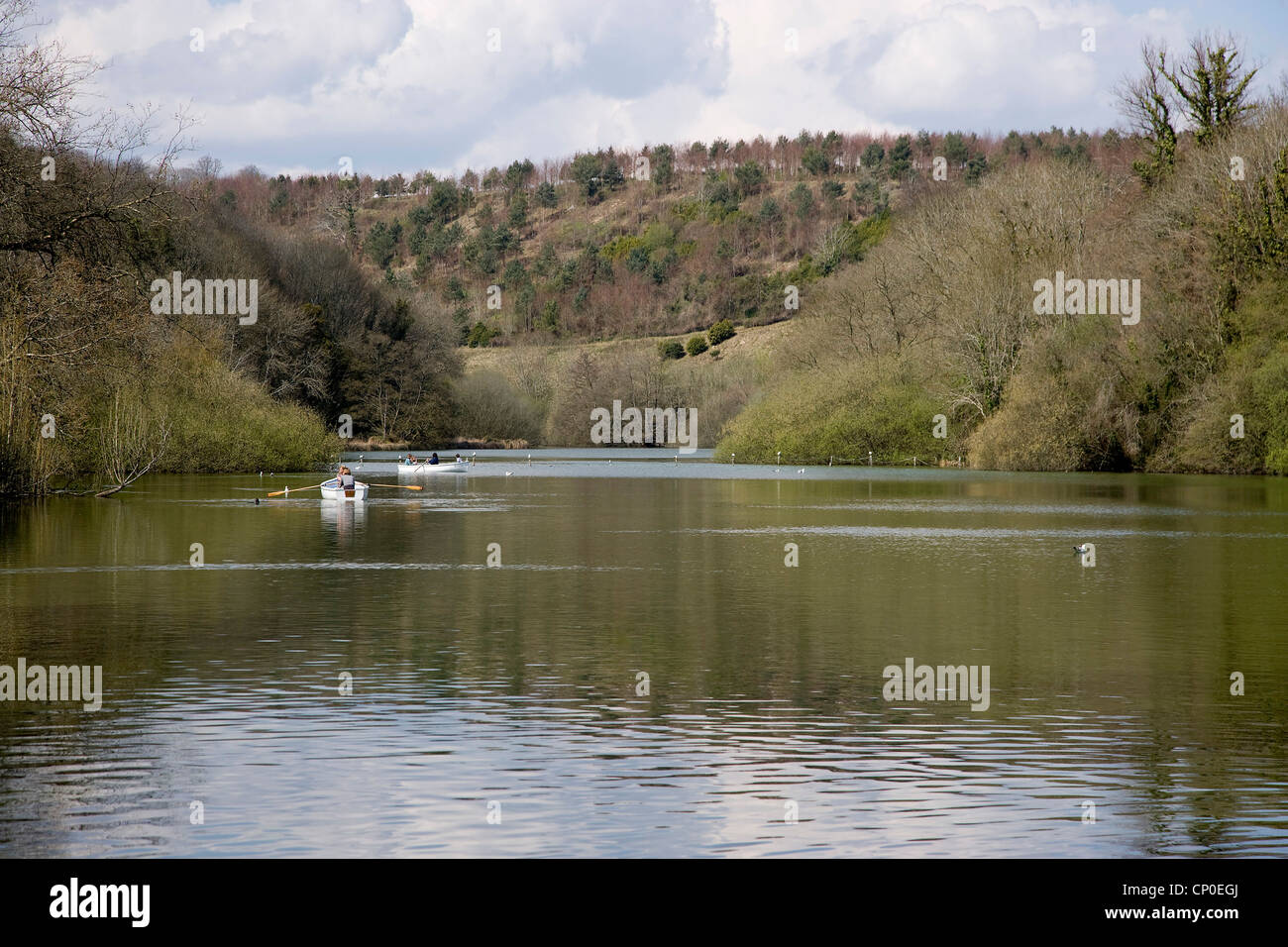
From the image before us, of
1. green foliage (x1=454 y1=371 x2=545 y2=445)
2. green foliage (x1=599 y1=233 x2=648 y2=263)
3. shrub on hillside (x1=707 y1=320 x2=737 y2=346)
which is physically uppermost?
green foliage (x1=599 y1=233 x2=648 y2=263)

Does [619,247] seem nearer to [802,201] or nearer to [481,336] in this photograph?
[802,201]

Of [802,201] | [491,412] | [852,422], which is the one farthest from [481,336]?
[852,422]

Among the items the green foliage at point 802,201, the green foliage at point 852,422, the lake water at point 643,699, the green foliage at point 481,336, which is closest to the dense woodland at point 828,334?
the green foliage at point 852,422

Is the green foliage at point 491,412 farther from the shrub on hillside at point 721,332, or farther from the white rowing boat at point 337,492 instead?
the white rowing boat at point 337,492

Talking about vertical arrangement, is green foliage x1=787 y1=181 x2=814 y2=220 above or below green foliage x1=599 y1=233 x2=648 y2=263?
above

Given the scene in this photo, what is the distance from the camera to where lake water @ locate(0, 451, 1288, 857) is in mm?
8898

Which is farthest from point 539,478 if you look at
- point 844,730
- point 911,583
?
point 844,730

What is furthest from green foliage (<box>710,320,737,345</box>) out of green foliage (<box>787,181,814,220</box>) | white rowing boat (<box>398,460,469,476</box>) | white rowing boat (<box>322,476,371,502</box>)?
white rowing boat (<box>322,476,371,502</box>)

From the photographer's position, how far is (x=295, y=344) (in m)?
91.4

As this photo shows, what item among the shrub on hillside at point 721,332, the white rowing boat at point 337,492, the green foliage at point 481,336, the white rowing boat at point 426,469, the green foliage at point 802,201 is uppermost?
the green foliage at point 802,201

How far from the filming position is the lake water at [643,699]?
8.90 metres

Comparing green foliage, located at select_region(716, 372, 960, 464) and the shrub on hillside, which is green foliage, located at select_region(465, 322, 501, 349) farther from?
green foliage, located at select_region(716, 372, 960, 464)

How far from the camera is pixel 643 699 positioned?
12.9 meters

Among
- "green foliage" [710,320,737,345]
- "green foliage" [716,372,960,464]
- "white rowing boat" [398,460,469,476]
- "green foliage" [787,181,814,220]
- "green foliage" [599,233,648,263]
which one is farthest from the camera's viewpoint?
"green foliage" [599,233,648,263]
